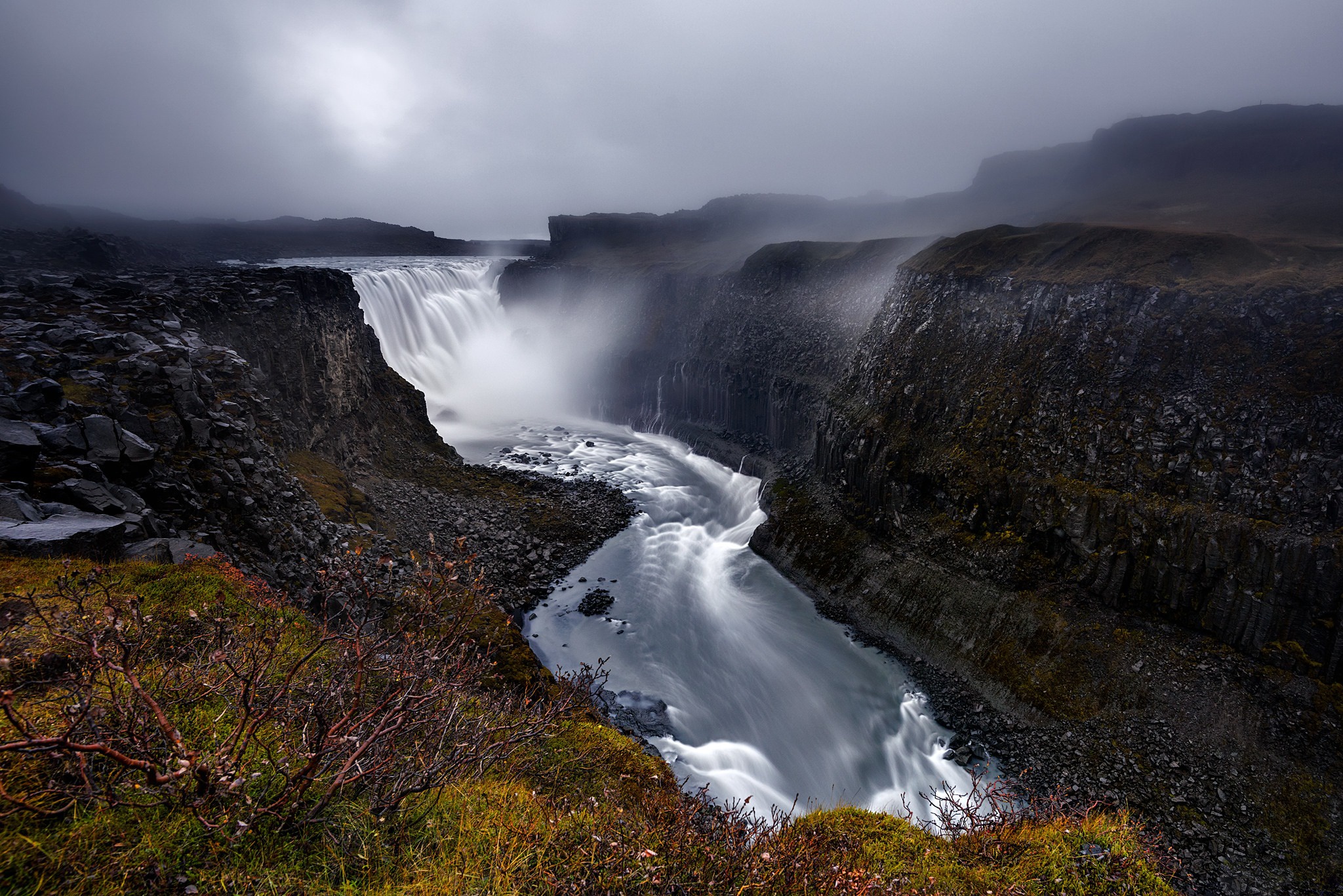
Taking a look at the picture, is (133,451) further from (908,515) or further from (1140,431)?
(1140,431)

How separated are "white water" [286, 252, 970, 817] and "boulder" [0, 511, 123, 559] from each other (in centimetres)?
1266

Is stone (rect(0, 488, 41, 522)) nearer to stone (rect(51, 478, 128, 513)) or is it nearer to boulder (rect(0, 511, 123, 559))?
boulder (rect(0, 511, 123, 559))

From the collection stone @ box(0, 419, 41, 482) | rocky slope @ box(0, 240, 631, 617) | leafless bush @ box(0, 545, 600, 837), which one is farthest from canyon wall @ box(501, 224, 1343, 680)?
stone @ box(0, 419, 41, 482)

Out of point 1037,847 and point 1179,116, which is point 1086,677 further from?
point 1179,116

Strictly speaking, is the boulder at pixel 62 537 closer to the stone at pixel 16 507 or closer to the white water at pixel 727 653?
the stone at pixel 16 507

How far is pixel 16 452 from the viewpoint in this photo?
35.5ft

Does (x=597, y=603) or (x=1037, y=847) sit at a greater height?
(x=1037, y=847)

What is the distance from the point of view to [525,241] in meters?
146

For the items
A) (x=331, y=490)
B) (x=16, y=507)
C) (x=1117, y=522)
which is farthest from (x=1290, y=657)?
(x=331, y=490)

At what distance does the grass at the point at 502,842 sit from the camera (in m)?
3.81

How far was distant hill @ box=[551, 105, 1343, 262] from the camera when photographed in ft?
140

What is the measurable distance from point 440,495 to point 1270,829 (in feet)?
103

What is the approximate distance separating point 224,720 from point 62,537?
21.7ft

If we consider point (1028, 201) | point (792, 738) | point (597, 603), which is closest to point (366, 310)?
point (597, 603)
